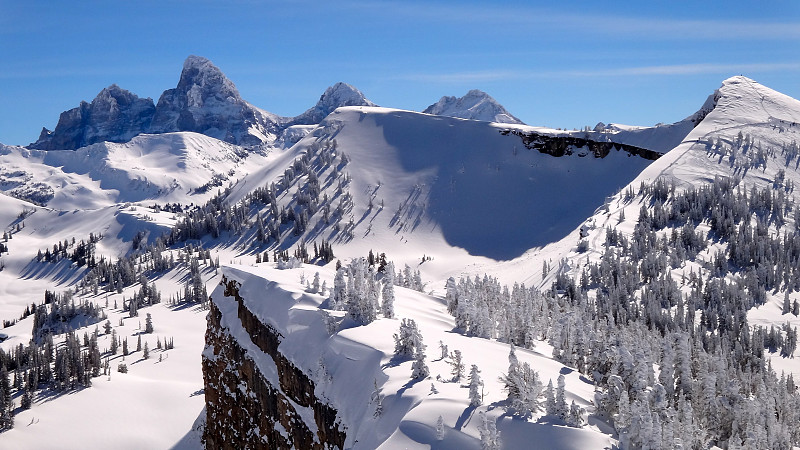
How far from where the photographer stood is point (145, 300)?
117500 mm

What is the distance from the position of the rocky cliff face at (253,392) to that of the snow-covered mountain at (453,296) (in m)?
0.22

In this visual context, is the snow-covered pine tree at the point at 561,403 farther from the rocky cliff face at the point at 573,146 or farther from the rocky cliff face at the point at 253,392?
the rocky cliff face at the point at 573,146

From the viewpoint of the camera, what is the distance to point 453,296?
48.2 meters

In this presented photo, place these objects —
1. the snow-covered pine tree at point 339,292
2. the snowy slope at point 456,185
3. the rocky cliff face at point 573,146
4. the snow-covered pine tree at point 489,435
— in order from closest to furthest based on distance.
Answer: the snow-covered pine tree at point 489,435 → the snow-covered pine tree at point 339,292 → the snowy slope at point 456,185 → the rocky cliff face at point 573,146

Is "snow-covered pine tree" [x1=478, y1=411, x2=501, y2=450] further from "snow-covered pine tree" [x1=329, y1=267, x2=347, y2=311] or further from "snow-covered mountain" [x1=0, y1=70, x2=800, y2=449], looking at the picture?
"snow-covered pine tree" [x1=329, y1=267, x2=347, y2=311]

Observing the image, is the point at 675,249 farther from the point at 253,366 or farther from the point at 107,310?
the point at 107,310

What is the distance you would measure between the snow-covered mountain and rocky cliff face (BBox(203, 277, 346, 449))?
0.22 m

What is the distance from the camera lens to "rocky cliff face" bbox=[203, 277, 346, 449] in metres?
30.2

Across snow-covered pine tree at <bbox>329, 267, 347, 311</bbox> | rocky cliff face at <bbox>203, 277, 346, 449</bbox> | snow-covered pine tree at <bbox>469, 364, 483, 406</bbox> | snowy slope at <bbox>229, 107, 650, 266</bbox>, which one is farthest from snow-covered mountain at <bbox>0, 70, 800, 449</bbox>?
snow-covered pine tree at <bbox>329, 267, 347, 311</bbox>

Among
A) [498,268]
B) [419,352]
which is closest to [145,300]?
[498,268]

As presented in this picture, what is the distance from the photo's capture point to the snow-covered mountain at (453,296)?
82.6 feet

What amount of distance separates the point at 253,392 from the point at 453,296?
704 inches

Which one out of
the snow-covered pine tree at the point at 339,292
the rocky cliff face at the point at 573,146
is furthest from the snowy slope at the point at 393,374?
the rocky cliff face at the point at 573,146

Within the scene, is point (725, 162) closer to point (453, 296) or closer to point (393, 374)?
point (453, 296)
